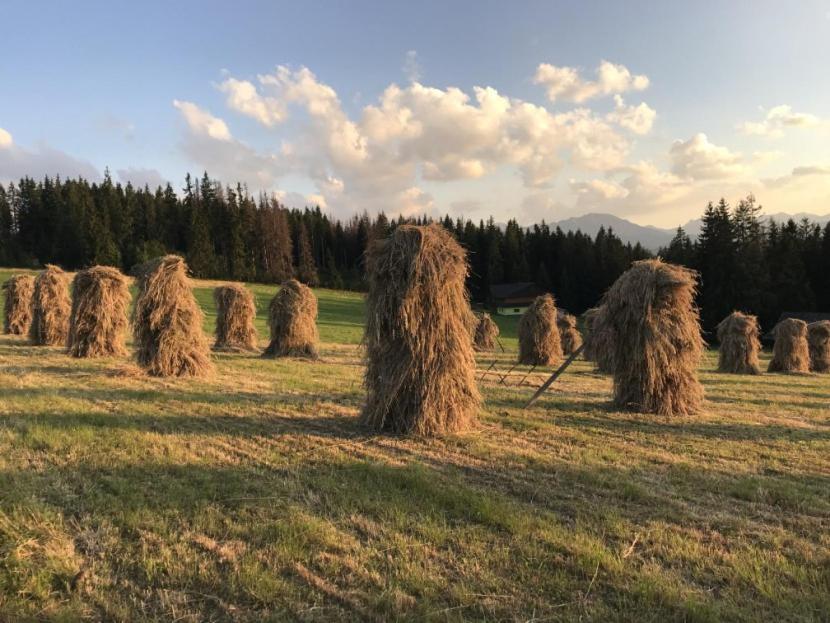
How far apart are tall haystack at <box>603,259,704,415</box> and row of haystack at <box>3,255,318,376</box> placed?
10.8m

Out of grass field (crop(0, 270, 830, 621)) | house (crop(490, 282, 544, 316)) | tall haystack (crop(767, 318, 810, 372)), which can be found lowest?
grass field (crop(0, 270, 830, 621))

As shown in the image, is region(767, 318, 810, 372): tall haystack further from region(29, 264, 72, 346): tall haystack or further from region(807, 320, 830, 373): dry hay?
region(29, 264, 72, 346): tall haystack

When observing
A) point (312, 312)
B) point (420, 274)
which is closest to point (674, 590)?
point (420, 274)

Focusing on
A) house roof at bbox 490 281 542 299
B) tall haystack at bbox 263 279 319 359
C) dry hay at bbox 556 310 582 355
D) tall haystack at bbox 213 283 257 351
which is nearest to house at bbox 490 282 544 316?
house roof at bbox 490 281 542 299

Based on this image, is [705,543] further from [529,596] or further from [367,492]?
[367,492]

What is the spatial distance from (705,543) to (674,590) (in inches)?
43.3

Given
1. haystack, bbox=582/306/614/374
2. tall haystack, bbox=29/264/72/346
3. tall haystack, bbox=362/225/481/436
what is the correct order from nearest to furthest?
tall haystack, bbox=362/225/481/436 → haystack, bbox=582/306/614/374 → tall haystack, bbox=29/264/72/346

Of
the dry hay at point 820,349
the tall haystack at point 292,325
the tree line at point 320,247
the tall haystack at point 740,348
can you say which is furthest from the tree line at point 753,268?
the tall haystack at point 292,325

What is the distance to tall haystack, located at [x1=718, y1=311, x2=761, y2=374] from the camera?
22969 millimetres

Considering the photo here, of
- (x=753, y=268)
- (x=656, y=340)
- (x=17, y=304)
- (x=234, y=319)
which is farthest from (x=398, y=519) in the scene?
(x=753, y=268)

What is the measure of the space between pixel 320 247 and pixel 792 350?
76377 mm

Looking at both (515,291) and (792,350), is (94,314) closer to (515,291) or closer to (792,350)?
(792,350)

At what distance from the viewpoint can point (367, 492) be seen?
5242 millimetres

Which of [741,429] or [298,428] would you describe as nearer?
[298,428]
